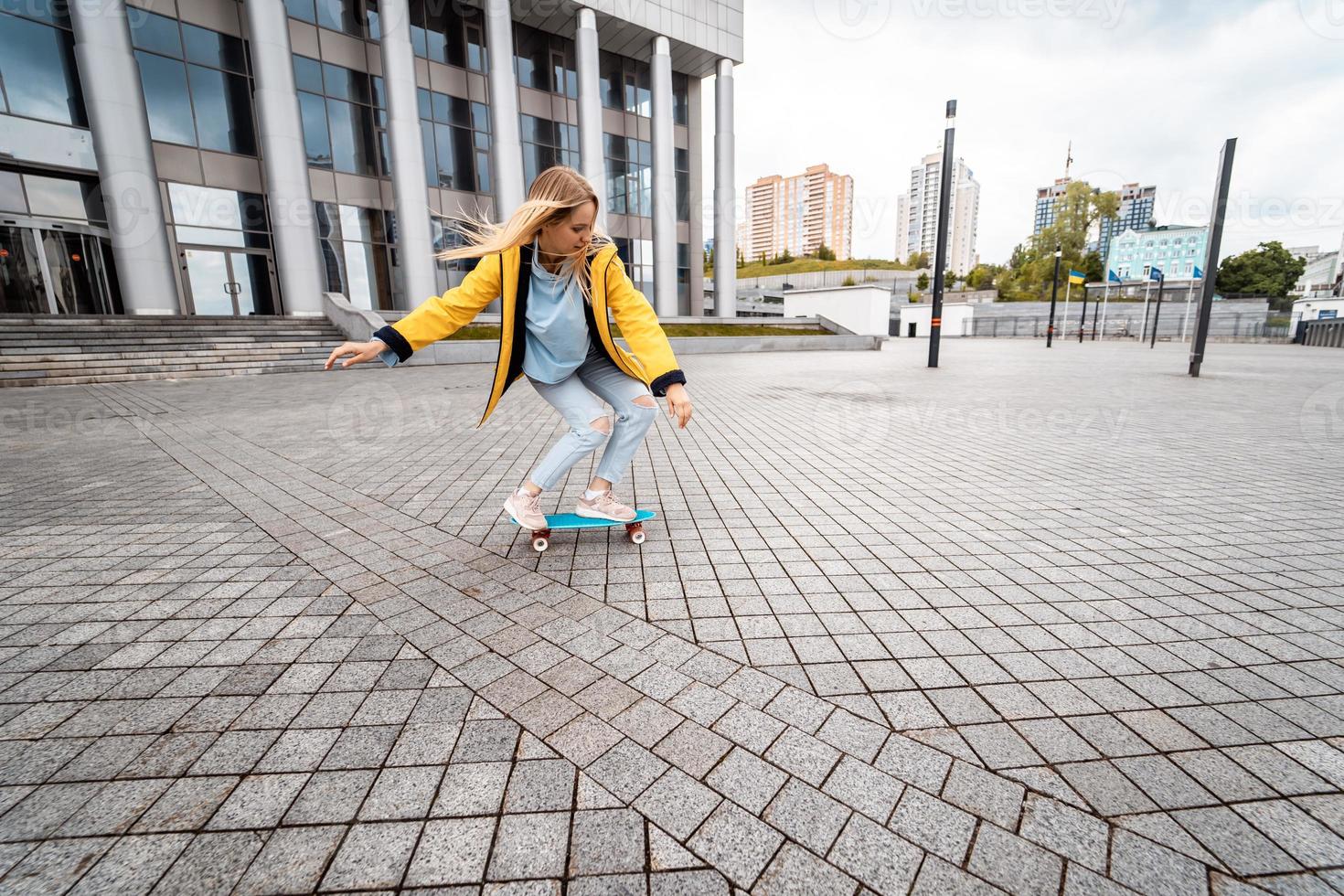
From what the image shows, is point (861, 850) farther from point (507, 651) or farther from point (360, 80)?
point (360, 80)

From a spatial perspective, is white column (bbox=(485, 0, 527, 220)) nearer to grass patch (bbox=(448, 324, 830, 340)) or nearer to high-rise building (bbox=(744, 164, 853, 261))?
grass patch (bbox=(448, 324, 830, 340))

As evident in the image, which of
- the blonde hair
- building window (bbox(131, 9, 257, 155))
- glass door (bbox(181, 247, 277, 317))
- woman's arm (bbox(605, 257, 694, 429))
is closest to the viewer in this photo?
the blonde hair

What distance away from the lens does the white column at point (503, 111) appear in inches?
952

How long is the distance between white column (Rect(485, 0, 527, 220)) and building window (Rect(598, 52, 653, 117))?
796 cm

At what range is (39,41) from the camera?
1827 centimetres

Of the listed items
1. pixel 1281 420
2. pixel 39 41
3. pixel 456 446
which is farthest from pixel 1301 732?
pixel 39 41

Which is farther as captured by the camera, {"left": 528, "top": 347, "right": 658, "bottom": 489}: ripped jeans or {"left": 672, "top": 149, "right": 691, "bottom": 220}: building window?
{"left": 672, "top": 149, "right": 691, "bottom": 220}: building window

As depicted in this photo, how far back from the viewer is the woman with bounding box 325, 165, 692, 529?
3.13 metres

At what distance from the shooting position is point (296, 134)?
20766 mm

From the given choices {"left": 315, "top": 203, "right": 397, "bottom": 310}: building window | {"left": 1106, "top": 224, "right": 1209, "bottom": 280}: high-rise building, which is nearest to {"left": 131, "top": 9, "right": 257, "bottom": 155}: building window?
{"left": 315, "top": 203, "right": 397, "bottom": 310}: building window

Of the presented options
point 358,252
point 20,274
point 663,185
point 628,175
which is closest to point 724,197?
point 663,185

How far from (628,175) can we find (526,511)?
109 feet

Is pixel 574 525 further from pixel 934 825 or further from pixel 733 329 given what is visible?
pixel 733 329

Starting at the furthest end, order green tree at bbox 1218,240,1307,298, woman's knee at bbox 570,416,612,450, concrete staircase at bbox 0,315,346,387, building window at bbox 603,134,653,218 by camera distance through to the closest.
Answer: green tree at bbox 1218,240,1307,298 → building window at bbox 603,134,653,218 → concrete staircase at bbox 0,315,346,387 → woman's knee at bbox 570,416,612,450
